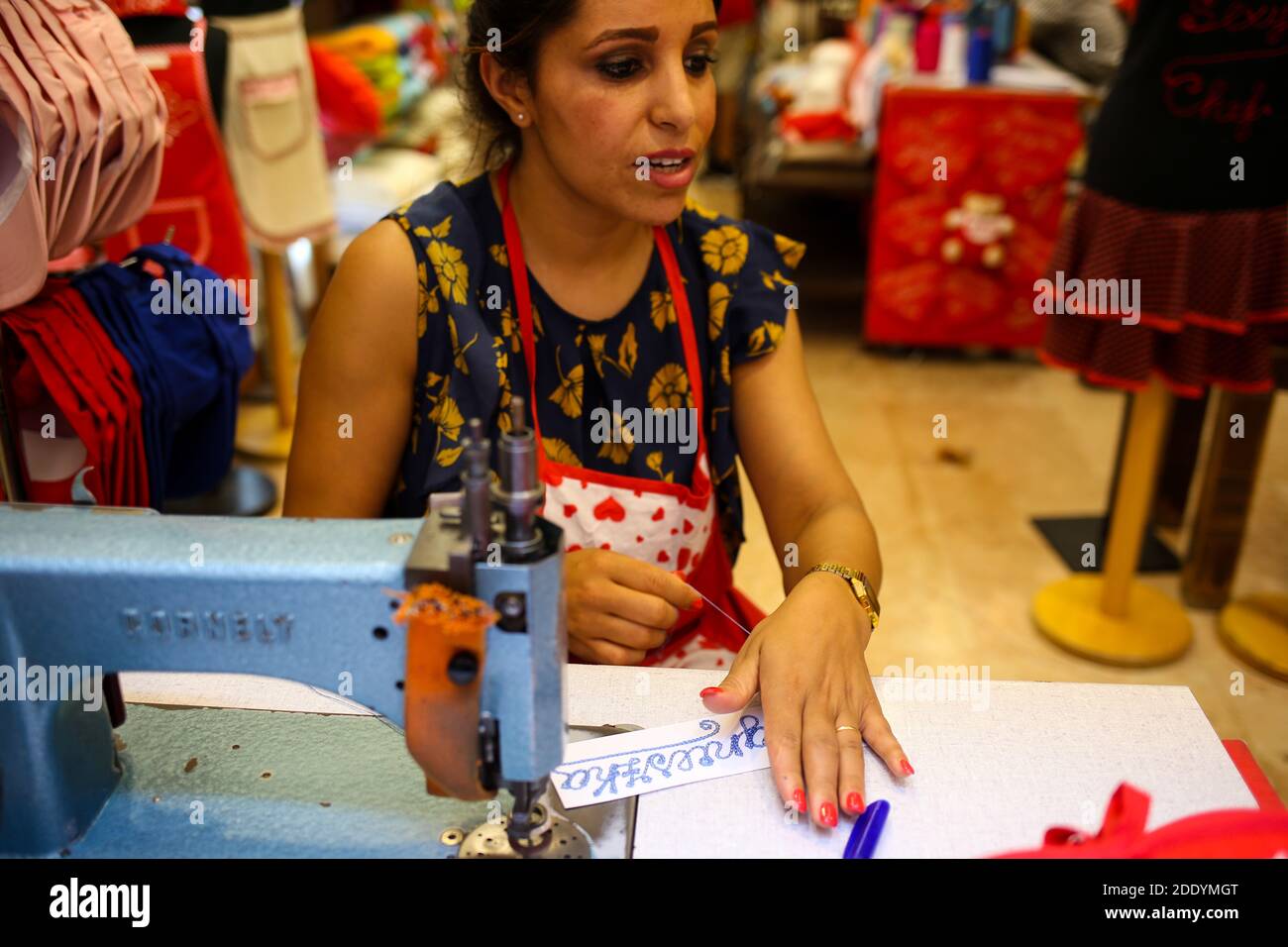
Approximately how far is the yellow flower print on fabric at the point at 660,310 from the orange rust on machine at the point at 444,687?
80 cm

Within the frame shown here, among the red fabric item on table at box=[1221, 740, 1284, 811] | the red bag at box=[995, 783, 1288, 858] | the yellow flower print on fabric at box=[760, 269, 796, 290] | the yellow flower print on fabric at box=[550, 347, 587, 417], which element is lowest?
the red fabric item on table at box=[1221, 740, 1284, 811]

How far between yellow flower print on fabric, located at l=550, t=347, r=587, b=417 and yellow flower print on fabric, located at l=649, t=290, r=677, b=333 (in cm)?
12

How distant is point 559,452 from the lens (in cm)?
152

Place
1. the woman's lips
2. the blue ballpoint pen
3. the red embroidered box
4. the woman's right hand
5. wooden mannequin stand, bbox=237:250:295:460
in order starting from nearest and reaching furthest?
the blue ballpoint pen → the woman's right hand → the woman's lips → wooden mannequin stand, bbox=237:250:295:460 → the red embroidered box

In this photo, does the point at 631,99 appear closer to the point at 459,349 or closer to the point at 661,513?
the point at 459,349

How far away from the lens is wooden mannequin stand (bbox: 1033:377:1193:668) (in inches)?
102

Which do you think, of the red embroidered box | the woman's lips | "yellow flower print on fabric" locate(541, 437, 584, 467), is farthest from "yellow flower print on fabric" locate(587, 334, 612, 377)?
the red embroidered box

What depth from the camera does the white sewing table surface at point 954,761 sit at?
0.95 meters

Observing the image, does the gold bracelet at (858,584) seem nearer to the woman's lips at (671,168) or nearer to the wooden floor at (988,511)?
the woman's lips at (671,168)

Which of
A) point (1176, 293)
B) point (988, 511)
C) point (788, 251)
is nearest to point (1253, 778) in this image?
point (788, 251)

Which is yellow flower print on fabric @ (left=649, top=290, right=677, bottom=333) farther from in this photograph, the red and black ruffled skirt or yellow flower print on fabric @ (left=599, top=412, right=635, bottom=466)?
the red and black ruffled skirt

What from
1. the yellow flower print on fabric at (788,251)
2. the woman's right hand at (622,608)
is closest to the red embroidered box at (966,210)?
the yellow flower print on fabric at (788,251)
